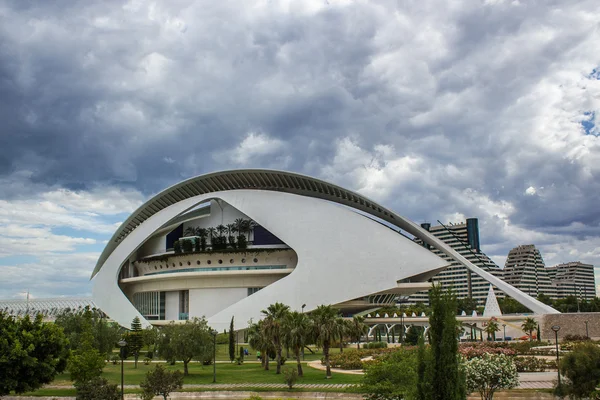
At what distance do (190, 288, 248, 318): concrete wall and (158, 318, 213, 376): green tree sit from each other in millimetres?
19850

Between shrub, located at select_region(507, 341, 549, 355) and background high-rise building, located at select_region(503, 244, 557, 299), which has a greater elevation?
background high-rise building, located at select_region(503, 244, 557, 299)

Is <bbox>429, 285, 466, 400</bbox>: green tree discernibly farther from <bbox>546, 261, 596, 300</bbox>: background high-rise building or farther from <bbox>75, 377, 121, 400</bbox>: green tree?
<bbox>546, 261, 596, 300</bbox>: background high-rise building

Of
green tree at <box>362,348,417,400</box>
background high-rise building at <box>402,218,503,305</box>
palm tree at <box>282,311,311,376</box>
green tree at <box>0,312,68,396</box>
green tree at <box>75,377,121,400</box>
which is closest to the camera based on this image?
green tree at <box>362,348,417,400</box>

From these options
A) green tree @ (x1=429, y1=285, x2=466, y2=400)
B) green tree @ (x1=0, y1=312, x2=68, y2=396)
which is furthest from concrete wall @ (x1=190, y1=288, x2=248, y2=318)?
green tree @ (x1=429, y1=285, x2=466, y2=400)

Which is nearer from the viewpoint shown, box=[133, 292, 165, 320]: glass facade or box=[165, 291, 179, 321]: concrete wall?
box=[165, 291, 179, 321]: concrete wall

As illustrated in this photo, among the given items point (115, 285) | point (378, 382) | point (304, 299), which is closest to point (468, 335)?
point (304, 299)

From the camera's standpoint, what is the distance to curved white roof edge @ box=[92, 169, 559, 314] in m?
50.0

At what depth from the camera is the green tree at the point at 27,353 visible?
19.2m

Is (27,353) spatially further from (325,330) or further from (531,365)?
(531,365)

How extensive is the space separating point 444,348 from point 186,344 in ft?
66.0

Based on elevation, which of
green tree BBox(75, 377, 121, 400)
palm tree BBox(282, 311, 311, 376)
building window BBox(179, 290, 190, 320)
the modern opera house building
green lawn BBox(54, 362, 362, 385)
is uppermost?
the modern opera house building

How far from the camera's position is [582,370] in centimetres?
1644

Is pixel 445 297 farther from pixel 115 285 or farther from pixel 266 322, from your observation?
pixel 115 285

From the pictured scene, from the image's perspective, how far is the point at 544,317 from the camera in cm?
4334
